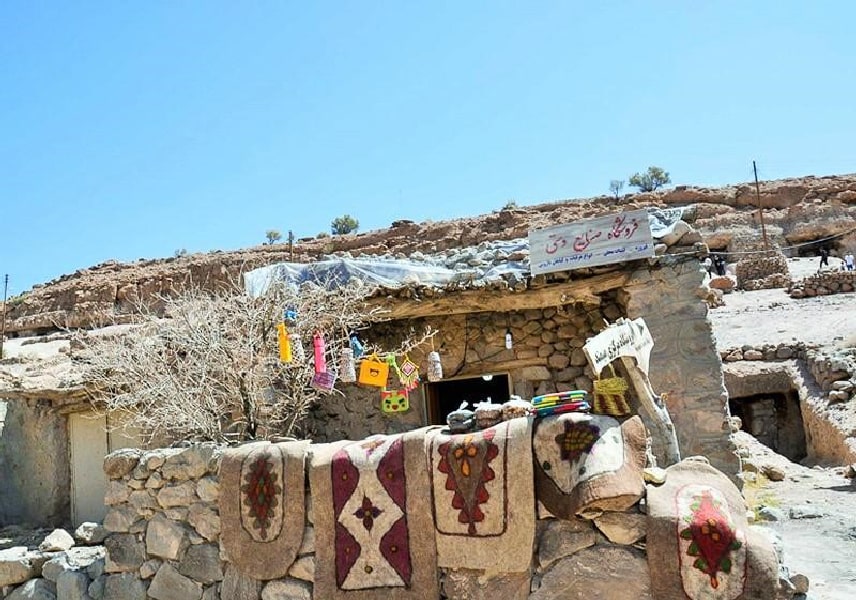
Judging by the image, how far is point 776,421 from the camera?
12.5 m

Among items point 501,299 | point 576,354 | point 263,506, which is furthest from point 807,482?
point 263,506

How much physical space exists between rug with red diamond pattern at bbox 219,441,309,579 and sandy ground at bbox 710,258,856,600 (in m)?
2.97

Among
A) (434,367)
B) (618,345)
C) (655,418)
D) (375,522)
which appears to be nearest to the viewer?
(375,522)

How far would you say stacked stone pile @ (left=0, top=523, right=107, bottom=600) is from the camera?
516 cm

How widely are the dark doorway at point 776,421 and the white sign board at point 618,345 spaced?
343 inches

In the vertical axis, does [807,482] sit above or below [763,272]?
below

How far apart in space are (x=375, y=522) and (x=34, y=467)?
6.97 meters

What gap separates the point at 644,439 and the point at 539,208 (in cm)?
3234

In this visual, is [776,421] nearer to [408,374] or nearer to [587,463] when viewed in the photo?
[408,374]

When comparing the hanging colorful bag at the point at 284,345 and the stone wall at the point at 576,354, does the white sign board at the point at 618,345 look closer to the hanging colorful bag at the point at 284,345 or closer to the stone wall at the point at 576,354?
the stone wall at the point at 576,354

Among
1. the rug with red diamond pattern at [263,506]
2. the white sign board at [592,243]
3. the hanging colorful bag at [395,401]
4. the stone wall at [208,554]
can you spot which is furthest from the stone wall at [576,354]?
the rug with red diamond pattern at [263,506]

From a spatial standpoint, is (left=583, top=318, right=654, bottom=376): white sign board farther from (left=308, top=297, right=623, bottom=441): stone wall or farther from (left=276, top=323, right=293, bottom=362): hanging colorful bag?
(left=276, top=323, right=293, bottom=362): hanging colorful bag

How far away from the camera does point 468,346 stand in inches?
309

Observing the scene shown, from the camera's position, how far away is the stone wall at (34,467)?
880 centimetres
